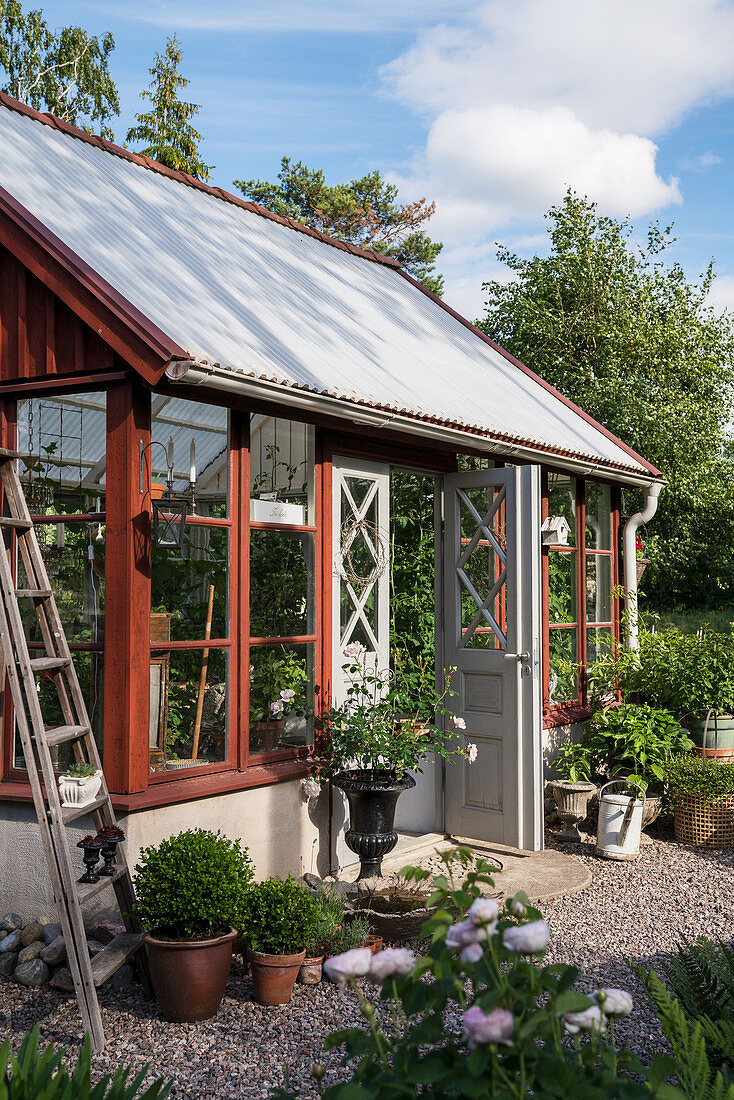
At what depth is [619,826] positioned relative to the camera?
6.71 meters

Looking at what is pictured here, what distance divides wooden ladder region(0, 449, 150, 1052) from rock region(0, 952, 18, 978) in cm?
46

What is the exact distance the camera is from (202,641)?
5156mm

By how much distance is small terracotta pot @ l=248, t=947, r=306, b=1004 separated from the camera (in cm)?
417

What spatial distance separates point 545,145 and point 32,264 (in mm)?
24062

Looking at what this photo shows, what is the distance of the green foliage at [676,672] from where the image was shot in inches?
297

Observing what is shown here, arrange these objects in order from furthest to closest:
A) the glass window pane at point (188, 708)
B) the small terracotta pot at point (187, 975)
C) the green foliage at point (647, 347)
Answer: the green foliage at point (647, 347) < the glass window pane at point (188, 708) < the small terracotta pot at point (187, 975)

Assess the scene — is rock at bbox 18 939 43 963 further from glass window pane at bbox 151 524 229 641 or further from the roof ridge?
the roof ridge

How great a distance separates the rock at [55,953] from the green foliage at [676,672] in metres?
4.97

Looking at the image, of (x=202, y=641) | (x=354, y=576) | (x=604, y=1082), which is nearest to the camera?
(x=604, y=1082)

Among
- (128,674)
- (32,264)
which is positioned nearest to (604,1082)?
(128,674)

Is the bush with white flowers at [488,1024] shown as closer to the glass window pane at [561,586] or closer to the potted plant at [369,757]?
the potted plant at [369,757]

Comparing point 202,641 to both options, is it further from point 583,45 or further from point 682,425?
point 682,425

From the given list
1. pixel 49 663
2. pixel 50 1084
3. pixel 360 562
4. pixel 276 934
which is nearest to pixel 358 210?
pixel 360 562

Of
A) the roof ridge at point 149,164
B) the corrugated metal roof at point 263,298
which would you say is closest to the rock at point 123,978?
the corrugated metal roof at point 263,298
